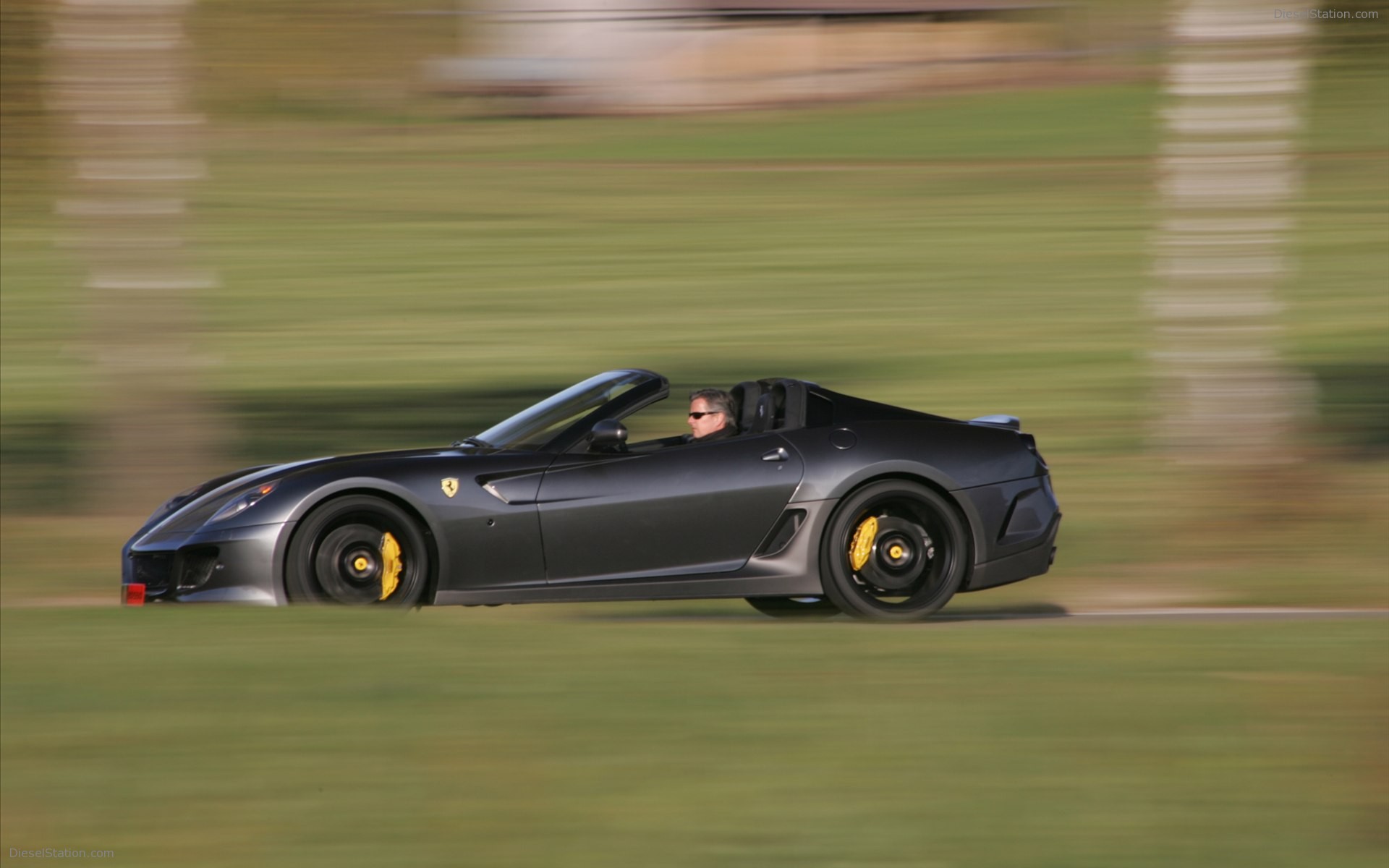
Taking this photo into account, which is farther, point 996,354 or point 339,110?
point 339,110

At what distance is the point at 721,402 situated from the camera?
8031 mm

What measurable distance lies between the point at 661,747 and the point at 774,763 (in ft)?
1.13

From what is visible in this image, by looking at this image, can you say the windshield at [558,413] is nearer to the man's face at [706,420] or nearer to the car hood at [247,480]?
the car hood at [247,480]

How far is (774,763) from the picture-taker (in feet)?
17.3

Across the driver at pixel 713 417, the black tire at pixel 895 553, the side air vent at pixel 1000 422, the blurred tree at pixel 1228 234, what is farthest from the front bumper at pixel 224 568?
the blurred tree at pixel 1228 234

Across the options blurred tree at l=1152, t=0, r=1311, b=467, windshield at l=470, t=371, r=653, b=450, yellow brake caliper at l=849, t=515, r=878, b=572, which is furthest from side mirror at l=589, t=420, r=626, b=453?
blurred tree at l=1152, t=0, r=1311, b=467

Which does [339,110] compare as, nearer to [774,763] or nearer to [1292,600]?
[1292,600]

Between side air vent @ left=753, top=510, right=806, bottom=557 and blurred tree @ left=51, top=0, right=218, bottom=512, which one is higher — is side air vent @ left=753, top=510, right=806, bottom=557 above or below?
below

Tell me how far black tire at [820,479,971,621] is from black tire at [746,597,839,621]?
73 cm

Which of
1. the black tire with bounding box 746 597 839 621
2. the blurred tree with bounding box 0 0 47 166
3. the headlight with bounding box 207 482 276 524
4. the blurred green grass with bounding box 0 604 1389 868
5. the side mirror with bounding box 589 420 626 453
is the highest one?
the blurred tree with bounding box 0 0 47 166

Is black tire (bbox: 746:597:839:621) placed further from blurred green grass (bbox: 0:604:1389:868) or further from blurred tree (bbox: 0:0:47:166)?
blurred tree (bbox: 0:0:47:166)

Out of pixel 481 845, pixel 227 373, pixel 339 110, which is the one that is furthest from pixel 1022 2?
pixel 481 845

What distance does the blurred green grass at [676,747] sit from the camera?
4750 mm

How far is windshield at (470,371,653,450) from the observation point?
25.9ft
